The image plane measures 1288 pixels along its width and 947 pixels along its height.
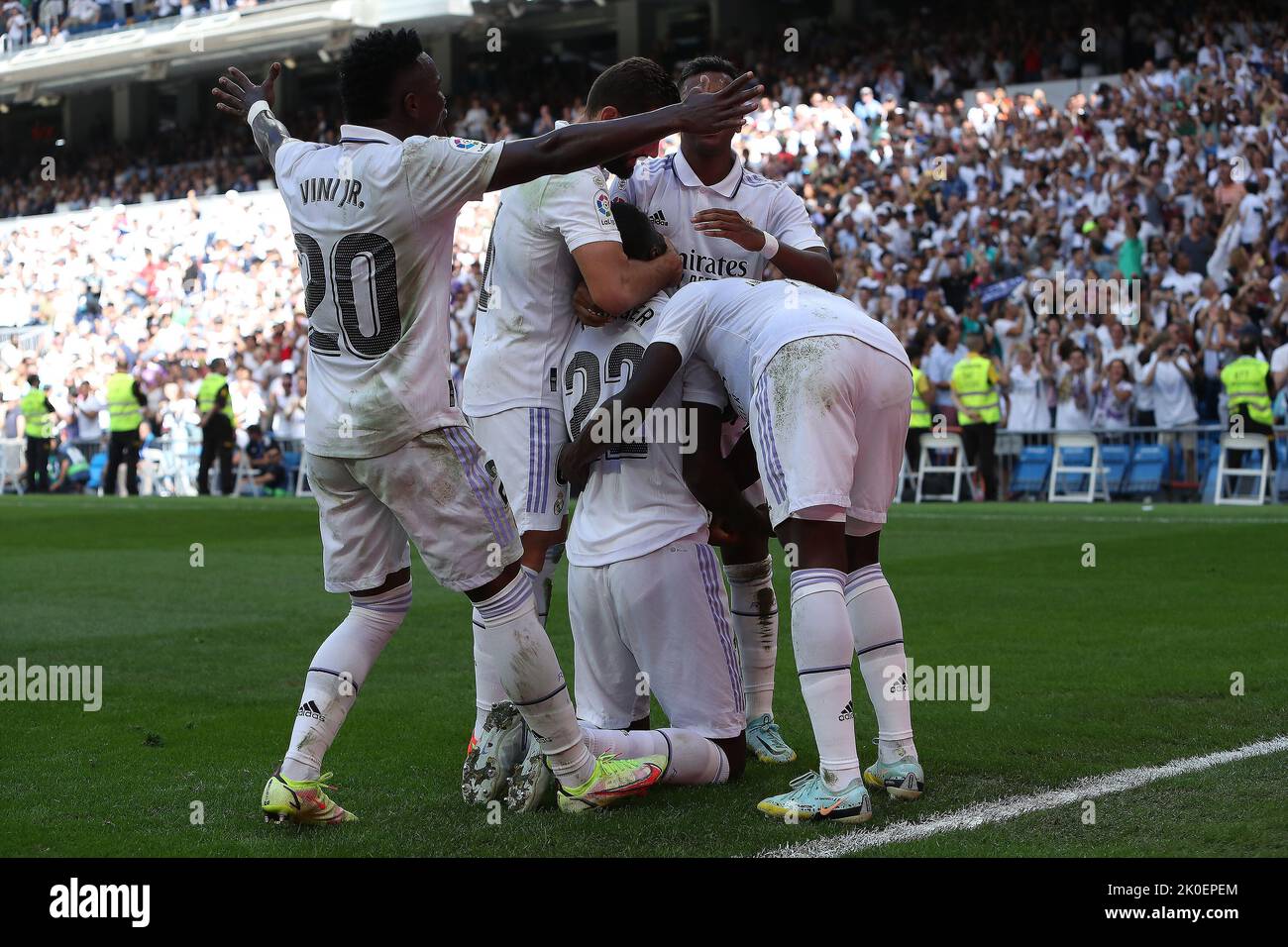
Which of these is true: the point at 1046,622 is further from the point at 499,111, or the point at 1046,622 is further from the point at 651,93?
the point at 499,111

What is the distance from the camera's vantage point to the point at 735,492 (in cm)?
536

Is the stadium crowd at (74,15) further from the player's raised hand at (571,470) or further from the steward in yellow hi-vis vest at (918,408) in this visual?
the player's raised hand at (571,470)

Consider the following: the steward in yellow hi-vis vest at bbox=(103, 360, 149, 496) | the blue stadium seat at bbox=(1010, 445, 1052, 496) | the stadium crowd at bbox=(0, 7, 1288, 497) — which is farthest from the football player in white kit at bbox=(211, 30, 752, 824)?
the steward in yellow hi-vis vest at bbox=(103, 360, 149, 496)

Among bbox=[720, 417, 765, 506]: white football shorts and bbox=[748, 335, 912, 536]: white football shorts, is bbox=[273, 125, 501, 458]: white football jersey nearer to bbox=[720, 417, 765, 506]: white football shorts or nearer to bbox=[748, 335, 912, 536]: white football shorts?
bbox=[748, 335, 912, 536]: white football shorts

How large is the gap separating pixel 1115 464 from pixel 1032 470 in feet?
3.38

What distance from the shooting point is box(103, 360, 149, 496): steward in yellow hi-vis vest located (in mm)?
24703

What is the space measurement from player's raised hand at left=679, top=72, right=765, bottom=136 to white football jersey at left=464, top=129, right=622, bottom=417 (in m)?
1.17

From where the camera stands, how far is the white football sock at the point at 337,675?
4734mm

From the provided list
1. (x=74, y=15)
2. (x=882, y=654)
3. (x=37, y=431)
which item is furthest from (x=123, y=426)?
(x=74, y=15)

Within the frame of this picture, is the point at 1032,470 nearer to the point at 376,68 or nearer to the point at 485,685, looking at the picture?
the point at 485,685

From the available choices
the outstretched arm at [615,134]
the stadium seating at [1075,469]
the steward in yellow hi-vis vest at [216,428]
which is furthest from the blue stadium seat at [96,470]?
the outstretched arm at [615,134]

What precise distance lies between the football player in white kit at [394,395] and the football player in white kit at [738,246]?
117 centimetres

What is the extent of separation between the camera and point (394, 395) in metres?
4.59

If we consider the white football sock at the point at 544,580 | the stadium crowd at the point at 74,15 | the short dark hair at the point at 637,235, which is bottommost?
the white football sock at the point at 544,580
